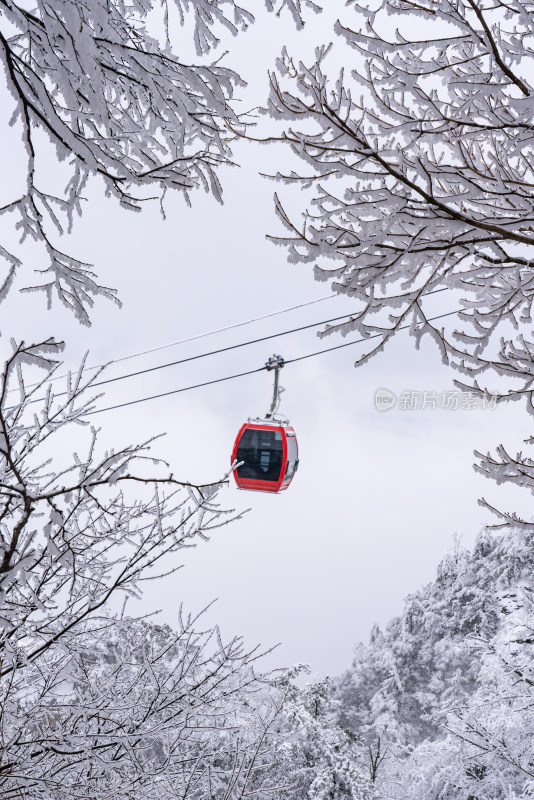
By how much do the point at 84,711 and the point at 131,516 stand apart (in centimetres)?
140

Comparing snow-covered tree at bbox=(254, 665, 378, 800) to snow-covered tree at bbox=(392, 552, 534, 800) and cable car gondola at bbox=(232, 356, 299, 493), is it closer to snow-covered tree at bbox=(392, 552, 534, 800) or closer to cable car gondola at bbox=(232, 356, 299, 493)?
snow-covered tree at bbox=(392, 552, 534, 800)

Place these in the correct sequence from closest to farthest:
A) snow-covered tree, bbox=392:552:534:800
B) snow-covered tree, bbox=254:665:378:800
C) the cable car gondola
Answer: the cable car gondola < snow-covered tree, bbox=392:552:534:800 < snow-covered tree, bbox=254:665:378:800

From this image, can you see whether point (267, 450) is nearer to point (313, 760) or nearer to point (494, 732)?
point (494, 732)

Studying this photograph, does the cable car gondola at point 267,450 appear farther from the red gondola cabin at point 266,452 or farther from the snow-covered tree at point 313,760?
the snow-covered tree at point 313,760

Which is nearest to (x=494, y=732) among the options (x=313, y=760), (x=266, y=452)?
(x=313, y=760)

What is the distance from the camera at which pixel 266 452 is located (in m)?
9.80

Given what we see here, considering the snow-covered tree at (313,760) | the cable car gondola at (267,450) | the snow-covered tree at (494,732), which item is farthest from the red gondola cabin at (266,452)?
the snow-covered tree at (313,760)

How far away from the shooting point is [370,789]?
544 inches

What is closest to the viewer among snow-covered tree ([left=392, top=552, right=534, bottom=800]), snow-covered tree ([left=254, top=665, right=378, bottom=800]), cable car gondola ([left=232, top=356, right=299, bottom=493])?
cable car gondola ([left=232, top=356, right=299, bottom=493])

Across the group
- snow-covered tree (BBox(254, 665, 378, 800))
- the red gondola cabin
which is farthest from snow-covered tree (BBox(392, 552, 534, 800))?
the red gondola cabin

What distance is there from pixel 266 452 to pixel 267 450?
0.04m

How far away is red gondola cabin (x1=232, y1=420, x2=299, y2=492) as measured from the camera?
9.77 metres

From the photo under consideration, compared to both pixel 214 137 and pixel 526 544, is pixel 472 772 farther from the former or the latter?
pixel 214 137

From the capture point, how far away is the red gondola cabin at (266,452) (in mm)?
9766
